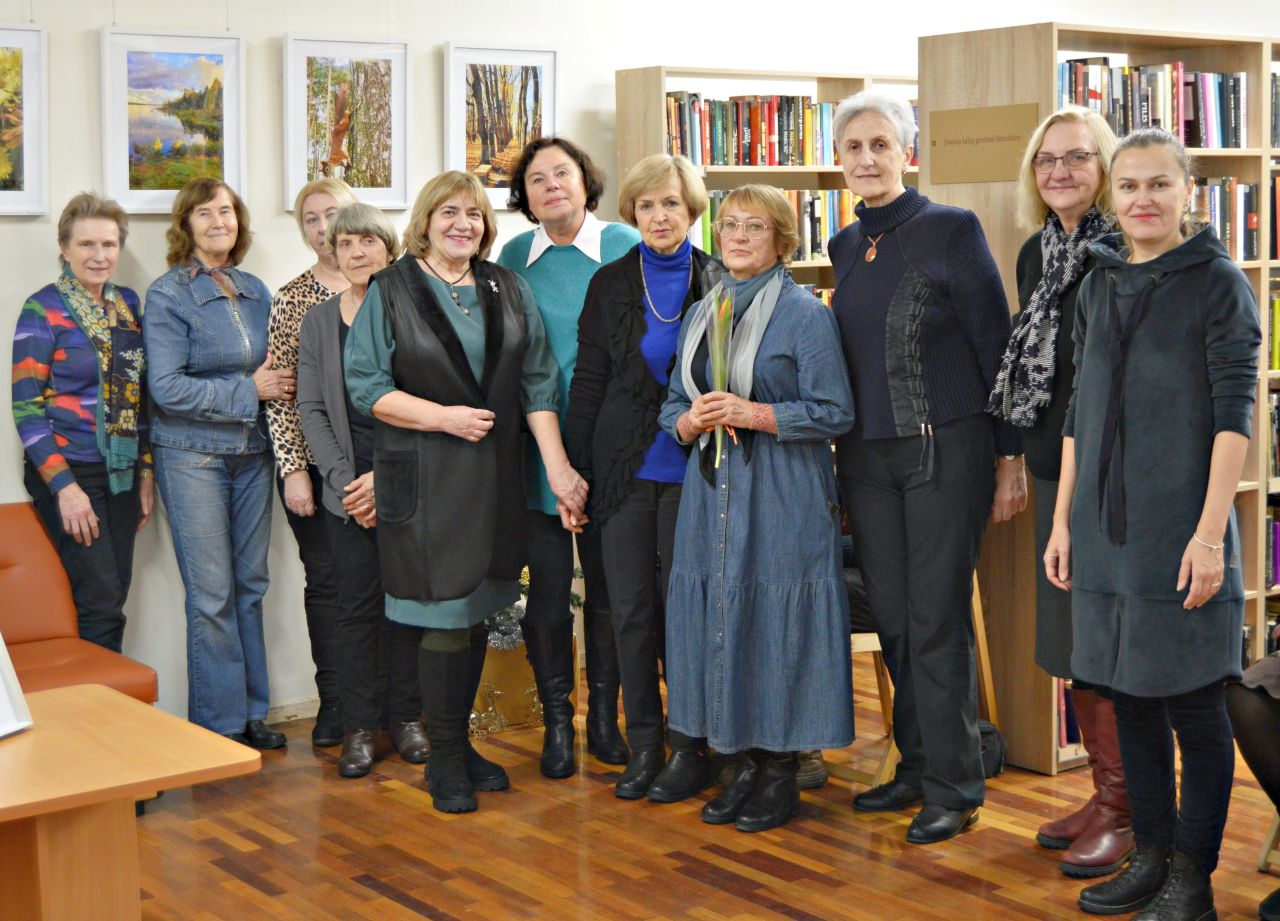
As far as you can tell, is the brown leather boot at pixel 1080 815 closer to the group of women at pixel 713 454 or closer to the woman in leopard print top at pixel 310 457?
the group of women at pixel 713 454

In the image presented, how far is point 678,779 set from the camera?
410 centimetres

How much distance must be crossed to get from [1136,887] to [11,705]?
2.33 meters

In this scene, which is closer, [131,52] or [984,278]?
[984,278]

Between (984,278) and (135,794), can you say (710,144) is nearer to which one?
(984,278)

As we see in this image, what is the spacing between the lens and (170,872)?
3668mm

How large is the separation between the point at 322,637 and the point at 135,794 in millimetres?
2114

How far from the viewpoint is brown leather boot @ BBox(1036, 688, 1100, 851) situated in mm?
3652

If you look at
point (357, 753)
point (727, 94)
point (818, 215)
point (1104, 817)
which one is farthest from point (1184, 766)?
point (727, 94)

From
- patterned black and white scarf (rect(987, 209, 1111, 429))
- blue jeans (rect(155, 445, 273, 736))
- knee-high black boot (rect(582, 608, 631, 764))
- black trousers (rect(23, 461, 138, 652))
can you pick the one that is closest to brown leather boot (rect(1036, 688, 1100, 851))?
patterned black and white scarf (rect(987, 209, 1111, 429))

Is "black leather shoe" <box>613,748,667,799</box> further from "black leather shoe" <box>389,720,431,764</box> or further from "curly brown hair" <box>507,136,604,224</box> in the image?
"curly brown hair" <box>507,136,604,224</box>

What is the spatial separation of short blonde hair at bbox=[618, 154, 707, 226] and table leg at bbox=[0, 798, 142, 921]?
6.38ft

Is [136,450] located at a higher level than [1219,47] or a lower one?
lower

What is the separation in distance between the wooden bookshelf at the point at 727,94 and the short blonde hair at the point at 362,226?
4.83ft

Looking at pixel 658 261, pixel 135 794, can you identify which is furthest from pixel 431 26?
pixel 135 794
